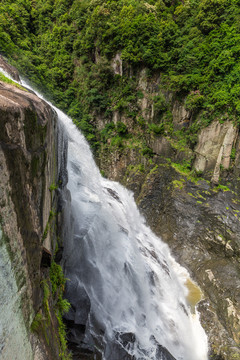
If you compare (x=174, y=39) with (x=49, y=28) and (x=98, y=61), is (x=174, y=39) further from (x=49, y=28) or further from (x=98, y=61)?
(x=49, y=28)

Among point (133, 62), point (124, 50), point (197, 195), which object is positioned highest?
point (124, 50)

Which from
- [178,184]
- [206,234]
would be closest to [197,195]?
[178,184]

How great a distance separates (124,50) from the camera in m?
14.6

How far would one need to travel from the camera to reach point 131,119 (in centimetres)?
1539

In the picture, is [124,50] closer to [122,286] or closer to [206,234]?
[206,234]

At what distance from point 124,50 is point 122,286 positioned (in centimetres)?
1580

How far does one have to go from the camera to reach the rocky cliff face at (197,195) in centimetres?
756

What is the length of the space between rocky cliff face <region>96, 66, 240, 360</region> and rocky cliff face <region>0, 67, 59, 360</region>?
7456 mm

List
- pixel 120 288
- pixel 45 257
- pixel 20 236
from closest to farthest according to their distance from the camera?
pixel 20 236
pixel 45 257
pixel 120 288

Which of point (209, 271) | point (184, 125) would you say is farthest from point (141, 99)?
point (209, 271)

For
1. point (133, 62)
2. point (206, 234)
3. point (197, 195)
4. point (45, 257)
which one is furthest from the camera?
point (133, 62)

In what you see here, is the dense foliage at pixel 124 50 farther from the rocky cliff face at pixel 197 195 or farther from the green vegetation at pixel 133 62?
the rocky cliff face at pixel 197 195

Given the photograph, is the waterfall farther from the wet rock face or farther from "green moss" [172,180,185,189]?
"green moss" [172,180,185,189]

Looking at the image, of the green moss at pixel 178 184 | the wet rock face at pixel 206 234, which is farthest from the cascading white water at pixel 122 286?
the green moss at pixel 178 184
